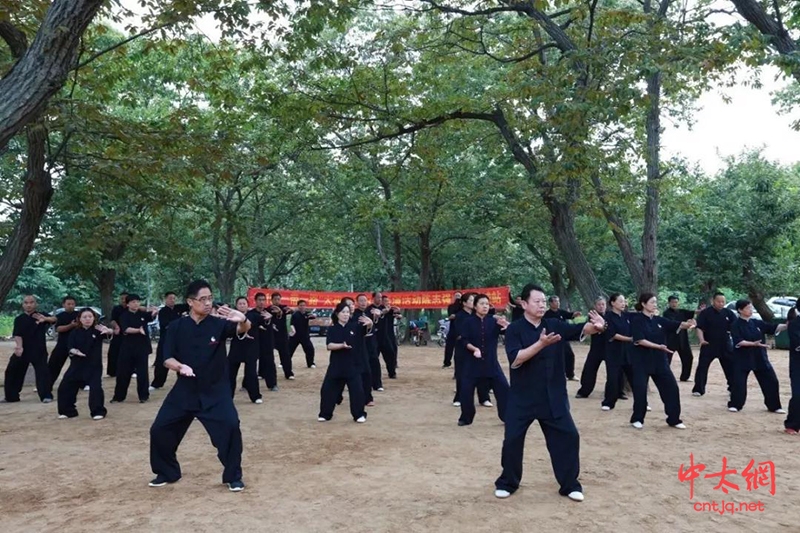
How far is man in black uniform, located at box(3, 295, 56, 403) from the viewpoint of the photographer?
35.3 ft

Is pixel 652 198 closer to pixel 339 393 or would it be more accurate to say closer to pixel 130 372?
pixel 339 393

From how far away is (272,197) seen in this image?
Result: 2688 centimetres

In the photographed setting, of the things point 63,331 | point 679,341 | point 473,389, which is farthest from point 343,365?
point 679,341

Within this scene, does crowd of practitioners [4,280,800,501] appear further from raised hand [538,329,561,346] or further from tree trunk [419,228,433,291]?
tree trunk [419,228,433,291]

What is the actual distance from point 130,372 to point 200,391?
230 inches

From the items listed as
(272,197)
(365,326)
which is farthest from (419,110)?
(272,197)

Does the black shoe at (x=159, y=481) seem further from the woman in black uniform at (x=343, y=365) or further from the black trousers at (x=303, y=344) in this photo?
the black trousers at (x=303, y=344)

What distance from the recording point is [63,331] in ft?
34.7

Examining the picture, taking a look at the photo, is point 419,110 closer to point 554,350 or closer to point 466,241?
point 554,350

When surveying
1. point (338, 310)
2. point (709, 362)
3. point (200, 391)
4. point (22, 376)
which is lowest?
point (22, 376)

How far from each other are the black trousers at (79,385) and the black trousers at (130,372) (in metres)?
1.18

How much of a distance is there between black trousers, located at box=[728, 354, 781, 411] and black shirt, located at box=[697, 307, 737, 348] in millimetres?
1288

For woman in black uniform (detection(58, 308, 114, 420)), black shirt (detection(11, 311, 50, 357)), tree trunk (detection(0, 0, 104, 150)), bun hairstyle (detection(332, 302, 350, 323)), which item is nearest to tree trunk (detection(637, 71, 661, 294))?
bun hairstyle (detection(332, 302, 350, 323))

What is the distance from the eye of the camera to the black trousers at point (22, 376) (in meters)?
11.0
